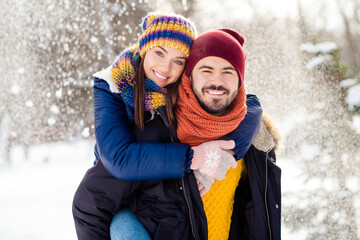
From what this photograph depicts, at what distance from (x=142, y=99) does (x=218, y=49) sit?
0.51 meters

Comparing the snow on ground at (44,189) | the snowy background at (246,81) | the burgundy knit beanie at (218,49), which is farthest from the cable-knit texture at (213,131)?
the snow on ground at (44,189)

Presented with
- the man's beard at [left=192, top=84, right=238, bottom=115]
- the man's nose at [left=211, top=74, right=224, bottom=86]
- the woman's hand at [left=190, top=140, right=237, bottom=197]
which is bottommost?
the woman's hand at [left=190, top=140, right=237, bottom=197]

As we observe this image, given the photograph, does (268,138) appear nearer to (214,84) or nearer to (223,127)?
(223,127)

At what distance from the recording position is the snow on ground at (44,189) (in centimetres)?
355

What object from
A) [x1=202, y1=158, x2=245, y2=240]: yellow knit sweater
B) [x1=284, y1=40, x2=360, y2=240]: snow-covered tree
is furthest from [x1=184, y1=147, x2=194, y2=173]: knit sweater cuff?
[x1=284, y1=40, x2=360, y2=240]: snow-covered tree

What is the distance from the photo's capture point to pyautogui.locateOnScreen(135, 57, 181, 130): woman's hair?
162cm

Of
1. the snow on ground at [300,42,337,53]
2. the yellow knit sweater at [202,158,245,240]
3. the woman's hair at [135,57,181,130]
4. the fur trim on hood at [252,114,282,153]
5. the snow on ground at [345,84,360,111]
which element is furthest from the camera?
the snow on ground at [300,42,337,53]

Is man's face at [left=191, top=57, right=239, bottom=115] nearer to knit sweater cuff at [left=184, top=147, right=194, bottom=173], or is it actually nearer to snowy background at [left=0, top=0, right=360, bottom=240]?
knit sweater cuff at [left=184, top=147, right=194, bottom=173]

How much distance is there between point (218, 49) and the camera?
5.66 ft

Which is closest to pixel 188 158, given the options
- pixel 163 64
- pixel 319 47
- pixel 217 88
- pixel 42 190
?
pixel 217 88

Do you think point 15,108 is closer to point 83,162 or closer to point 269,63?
point 83,162

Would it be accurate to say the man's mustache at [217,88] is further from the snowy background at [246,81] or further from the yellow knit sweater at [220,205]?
the snowy background at [246,81]

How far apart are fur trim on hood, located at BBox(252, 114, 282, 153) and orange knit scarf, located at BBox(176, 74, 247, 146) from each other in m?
0.24

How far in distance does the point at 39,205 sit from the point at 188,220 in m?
3.41
